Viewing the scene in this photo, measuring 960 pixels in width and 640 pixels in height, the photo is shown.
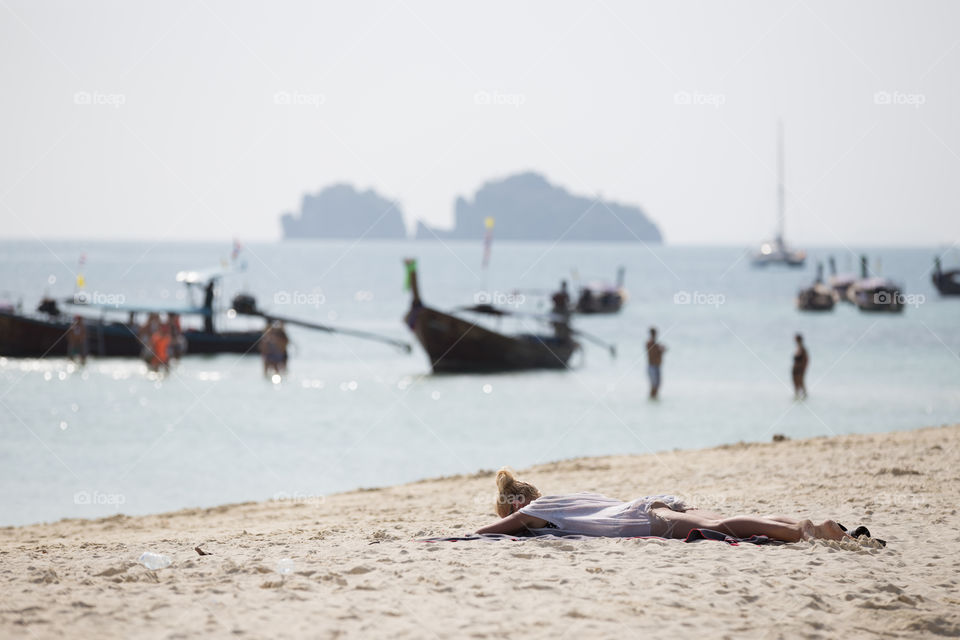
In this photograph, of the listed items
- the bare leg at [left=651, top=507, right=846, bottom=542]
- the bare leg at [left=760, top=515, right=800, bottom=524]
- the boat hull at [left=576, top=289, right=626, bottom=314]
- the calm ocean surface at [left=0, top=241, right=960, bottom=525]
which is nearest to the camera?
the bare leg at [left=651, top=507, right=846, bottom=542]

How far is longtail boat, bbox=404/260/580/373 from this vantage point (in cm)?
3161

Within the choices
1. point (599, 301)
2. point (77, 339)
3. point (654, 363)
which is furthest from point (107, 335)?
point (599, 301)

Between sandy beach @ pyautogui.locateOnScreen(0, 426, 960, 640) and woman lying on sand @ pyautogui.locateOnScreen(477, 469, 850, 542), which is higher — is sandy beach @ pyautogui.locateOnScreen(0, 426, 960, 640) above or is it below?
below

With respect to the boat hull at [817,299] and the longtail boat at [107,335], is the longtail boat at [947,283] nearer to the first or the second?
the boat hull at [817,299]

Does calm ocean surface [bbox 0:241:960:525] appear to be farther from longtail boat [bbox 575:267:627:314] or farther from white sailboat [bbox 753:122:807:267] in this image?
white sailboat [bbox 753:122:807:267]

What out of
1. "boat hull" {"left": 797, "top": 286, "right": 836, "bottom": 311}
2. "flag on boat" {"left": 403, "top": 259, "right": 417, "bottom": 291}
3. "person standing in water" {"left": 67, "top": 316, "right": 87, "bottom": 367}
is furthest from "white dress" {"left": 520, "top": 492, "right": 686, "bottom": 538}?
"boat hull" {"left": 797, "top": 286, "right": 836, "bottom": 311}

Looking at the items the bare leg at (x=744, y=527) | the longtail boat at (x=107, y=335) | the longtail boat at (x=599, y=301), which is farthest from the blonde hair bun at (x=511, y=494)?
the longtail boat at (x=599, y=301)

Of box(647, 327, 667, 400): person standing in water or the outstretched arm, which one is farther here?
box(647, 327, 667, 400): person standing in water

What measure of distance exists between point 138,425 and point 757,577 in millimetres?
18420

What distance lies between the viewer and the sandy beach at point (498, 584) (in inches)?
200

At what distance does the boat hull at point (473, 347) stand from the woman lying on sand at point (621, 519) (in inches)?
933

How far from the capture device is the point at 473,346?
106ft

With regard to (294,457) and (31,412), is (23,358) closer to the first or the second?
(31,412)

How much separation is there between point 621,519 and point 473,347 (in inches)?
991
